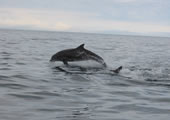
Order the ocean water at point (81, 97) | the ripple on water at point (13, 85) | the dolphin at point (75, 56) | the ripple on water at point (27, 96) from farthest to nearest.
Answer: the dolphin at point (75, 56) < the ripple on water at point (13, 85) < the ripple on water at point (27, 96) < the ocean water at point (81, 97)

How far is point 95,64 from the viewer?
19641 mm

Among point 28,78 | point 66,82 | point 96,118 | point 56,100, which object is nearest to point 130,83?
point 66,82

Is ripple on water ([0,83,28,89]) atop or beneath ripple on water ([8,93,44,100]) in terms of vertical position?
beneath

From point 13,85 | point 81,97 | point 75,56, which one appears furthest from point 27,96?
point 75,56

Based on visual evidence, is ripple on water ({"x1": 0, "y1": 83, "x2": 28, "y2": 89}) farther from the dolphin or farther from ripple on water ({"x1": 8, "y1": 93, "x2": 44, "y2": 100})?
the dolphin

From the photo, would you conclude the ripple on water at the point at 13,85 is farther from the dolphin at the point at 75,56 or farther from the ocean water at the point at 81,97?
the dolphin at the point at 75,56

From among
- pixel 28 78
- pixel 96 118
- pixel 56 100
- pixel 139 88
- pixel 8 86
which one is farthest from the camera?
pixel 28 78

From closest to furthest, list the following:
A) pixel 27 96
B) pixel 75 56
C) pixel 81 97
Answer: pixel 27 96 < pixel 81 97 < pixel 75 56

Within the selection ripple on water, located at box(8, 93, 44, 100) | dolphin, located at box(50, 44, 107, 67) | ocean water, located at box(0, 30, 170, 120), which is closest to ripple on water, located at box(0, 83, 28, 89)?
ocean water, located at box(0, 30, 170, 120)

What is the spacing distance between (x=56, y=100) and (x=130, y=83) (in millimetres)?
4782

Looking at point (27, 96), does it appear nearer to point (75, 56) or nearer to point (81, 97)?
point (81, 97)

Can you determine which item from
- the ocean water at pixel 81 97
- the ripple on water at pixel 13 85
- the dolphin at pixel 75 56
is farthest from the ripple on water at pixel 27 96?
the dolphin at pixel 75 56

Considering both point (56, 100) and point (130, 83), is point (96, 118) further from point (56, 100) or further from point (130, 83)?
point (130, 83)

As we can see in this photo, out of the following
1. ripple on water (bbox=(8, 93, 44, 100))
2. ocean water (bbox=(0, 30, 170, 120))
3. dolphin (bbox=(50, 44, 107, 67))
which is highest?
dolphin (bbox=(50, 44, 107, 67))
